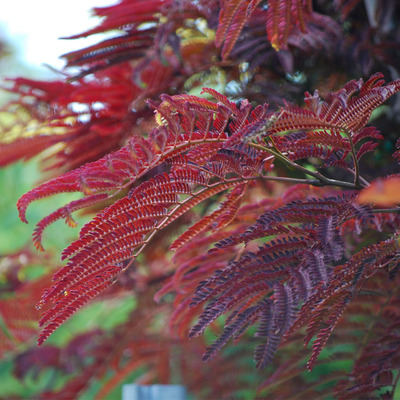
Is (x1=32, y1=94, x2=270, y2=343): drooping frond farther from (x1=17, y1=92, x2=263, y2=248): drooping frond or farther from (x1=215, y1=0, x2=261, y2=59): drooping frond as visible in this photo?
(x1=215, y1=0, x2=261, y2=59): drooping frond

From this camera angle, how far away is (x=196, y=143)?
0.53 m

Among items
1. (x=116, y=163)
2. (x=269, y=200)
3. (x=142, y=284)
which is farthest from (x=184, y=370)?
(x=116, y=163)

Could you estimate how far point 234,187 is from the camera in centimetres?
64

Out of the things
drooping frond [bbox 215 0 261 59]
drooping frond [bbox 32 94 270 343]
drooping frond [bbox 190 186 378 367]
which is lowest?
drooping frond [bbox 190 186 378 367]

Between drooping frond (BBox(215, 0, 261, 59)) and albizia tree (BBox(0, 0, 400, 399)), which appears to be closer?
albizia tree (BBox(0, 0, 400, 399))

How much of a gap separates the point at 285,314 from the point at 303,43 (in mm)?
687

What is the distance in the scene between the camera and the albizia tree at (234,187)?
1.68ft

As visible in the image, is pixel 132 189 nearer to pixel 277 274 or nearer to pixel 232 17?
pixel 277 274

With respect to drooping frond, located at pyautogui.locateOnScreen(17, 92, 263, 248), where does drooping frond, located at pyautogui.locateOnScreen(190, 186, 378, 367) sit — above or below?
below

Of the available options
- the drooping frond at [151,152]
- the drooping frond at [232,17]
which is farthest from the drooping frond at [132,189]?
the drooping frond at [232,17]

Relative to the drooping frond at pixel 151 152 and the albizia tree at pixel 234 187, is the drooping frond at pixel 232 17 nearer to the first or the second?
the albizia tree at pixel 234 187

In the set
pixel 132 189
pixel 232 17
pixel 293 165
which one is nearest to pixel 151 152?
pixel 132 189

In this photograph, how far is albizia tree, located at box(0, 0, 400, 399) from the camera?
512 mm

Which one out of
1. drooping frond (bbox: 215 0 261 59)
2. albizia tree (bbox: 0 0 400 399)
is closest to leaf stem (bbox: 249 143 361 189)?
albizia tree (bbox: 0 0 400 399)
